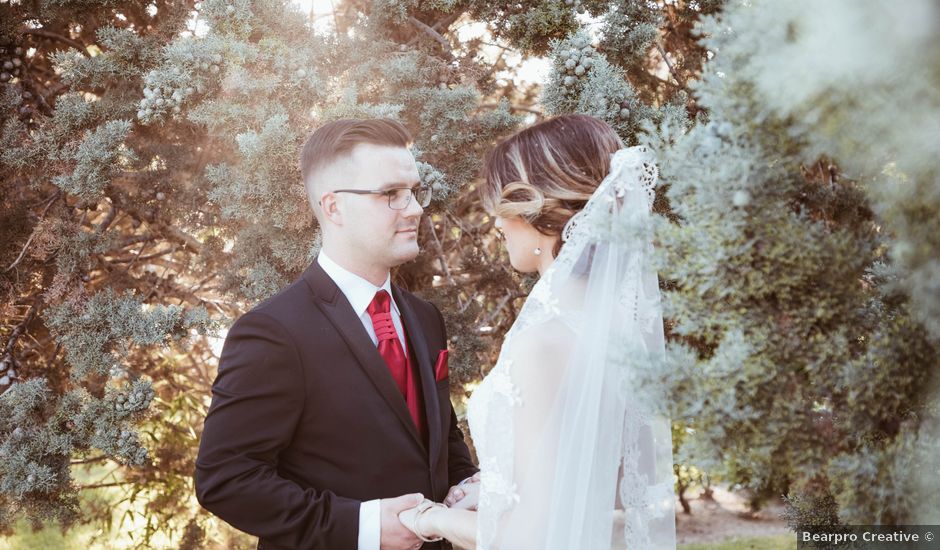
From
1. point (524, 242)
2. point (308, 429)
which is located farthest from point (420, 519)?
point (524, 242)

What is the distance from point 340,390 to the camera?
2.52m

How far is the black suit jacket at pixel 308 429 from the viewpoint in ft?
7.76

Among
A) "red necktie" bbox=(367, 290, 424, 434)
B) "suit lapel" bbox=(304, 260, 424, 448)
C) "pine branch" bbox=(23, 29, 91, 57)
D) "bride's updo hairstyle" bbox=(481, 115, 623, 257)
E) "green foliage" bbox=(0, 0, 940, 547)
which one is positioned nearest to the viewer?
"green foliage" bbox=(0, 0, 940, 547)

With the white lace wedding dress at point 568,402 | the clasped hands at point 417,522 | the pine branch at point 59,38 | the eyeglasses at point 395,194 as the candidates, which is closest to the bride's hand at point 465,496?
the clasped hands at point 417,522

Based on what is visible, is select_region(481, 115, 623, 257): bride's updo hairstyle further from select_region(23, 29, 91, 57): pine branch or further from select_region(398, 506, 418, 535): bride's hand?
select_region(23, 29, 91, 57): pine branch

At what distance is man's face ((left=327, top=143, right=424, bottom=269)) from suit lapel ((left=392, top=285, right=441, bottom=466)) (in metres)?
0.23

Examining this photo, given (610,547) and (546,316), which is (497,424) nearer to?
(546,316)

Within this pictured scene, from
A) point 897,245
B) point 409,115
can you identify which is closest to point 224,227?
point 409,115

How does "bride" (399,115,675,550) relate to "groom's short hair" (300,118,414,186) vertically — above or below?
below

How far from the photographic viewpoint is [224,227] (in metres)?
3.84

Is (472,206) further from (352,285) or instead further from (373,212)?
(352,285)

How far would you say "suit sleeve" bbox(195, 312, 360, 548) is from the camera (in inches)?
92.6

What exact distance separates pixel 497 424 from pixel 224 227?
8.05 feet

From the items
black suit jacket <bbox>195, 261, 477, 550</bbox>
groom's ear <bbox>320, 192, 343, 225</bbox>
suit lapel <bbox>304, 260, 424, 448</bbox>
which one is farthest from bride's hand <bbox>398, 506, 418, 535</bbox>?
groom's ear <bbox>320, 192, 343, 225</bbox>
